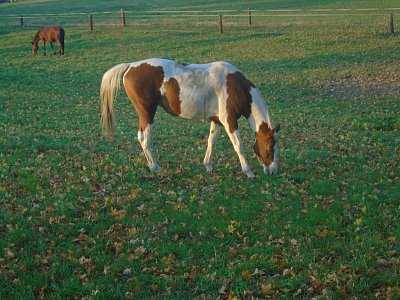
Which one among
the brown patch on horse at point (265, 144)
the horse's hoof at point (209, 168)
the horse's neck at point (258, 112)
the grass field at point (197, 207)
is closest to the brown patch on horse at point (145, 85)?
the grass field at point (197, 207)

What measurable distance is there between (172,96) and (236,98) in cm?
118

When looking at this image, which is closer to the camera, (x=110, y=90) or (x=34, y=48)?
(x=110, y=90)

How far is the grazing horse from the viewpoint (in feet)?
32.2

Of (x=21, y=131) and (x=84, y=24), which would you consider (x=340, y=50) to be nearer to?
(x=21, y=131)

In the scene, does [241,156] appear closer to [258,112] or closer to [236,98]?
[258,112]

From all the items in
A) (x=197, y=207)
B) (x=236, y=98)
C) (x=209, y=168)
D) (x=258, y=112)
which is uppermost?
(x=236, y=98)

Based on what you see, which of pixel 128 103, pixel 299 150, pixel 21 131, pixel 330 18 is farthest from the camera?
pixel 330 18

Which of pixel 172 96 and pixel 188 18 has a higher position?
pixel 188 18

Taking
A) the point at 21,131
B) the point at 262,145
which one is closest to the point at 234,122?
the point at 262,145

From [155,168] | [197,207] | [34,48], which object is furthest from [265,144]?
[34,48]

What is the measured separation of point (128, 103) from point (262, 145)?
10321 millimetres

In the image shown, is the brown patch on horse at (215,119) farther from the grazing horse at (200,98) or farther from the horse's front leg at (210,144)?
the horse's front leg at (210,144)

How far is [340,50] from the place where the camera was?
2783 cm

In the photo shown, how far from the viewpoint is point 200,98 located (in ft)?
32.8
